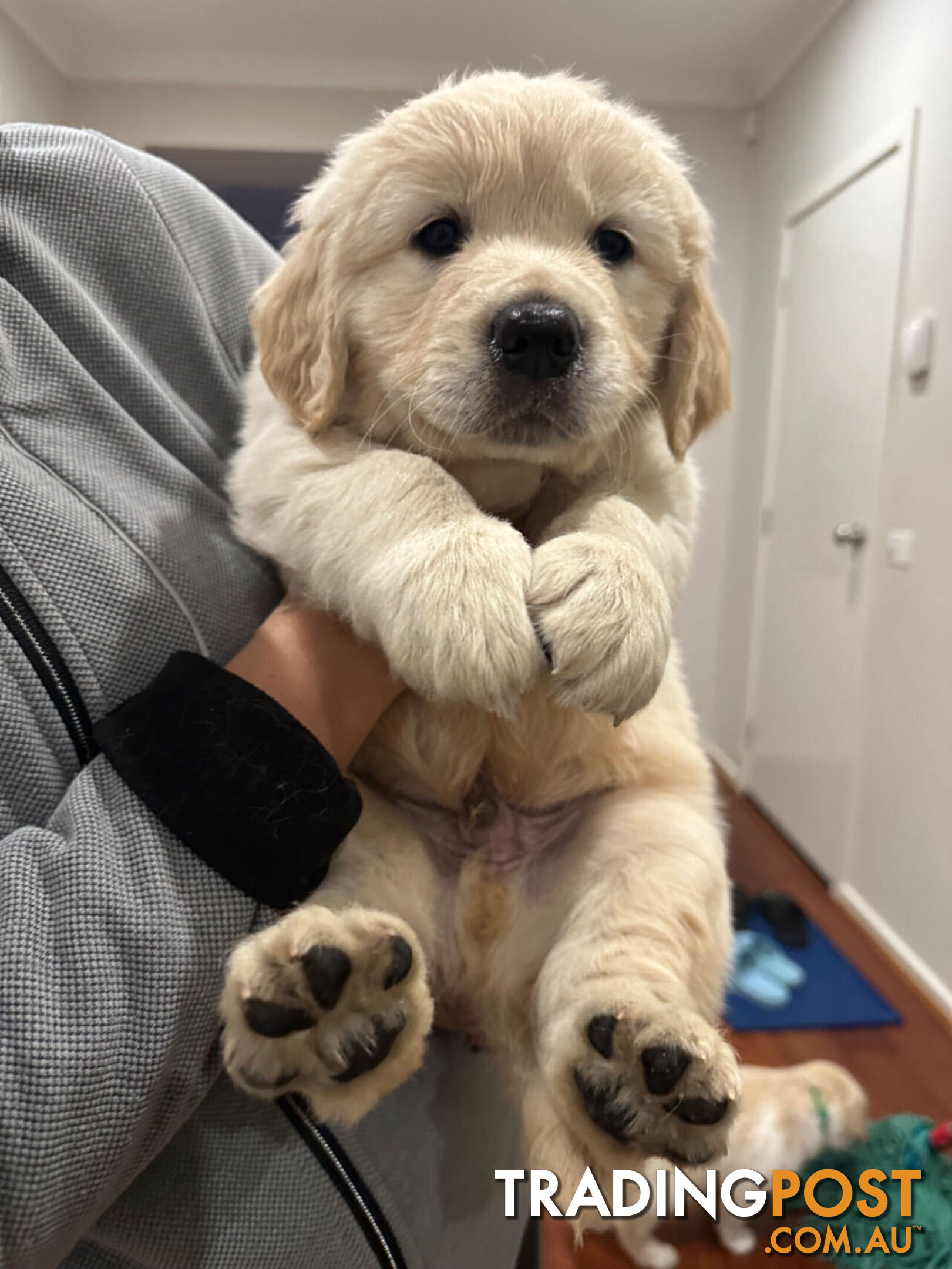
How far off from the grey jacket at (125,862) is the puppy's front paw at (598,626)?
429 mm

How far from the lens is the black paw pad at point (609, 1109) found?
909mm

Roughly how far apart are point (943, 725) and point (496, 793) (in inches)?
102

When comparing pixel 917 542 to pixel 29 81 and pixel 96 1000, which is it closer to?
pixel 96 1000

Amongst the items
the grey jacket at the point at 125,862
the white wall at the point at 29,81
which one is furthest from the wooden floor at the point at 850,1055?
the white wall at the point at 29,81

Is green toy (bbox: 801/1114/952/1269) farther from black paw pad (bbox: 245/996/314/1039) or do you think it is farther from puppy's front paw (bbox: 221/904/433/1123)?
black paw pad (bbox: 245/996/314/1039)

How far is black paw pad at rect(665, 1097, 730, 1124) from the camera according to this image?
0.89 metres

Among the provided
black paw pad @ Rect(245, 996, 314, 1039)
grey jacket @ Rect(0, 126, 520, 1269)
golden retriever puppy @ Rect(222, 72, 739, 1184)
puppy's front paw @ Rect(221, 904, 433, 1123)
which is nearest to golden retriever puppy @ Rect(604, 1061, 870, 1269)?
grey jacket @ Rect(0, 126, 520, 1269)

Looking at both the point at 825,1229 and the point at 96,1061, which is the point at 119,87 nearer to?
the point at 96,1061

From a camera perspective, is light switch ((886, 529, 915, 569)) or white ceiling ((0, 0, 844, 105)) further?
white ceiling ((0, 0, 844, 105))

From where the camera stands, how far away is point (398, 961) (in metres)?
0.90

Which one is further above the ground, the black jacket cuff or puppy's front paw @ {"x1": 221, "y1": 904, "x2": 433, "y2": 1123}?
the black jacket cuff

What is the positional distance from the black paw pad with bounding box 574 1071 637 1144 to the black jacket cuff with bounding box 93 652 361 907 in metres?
0.39

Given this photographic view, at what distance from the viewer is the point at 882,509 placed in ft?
12.3

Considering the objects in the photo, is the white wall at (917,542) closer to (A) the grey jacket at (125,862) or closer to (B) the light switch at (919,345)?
(B) the light switch at (919,345)
